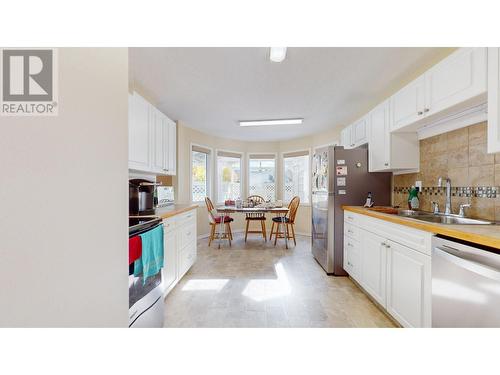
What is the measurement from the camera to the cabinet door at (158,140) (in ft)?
8.66

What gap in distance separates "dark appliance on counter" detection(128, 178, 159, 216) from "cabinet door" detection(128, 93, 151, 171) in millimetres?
233

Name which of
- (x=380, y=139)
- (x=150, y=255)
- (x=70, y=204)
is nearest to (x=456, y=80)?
(x=380, y=139)

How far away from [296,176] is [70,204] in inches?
206

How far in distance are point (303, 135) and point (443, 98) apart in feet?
11.5

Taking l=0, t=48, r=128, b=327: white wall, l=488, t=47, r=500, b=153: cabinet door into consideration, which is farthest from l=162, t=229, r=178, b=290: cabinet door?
l=488, t=47, r=500, b=153: cabinet door

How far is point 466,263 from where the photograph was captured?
110 centimetres

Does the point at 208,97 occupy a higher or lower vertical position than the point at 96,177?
higher

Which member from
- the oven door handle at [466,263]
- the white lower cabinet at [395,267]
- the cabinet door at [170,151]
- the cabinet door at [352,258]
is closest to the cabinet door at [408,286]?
the white lower cabinet at [395,267]

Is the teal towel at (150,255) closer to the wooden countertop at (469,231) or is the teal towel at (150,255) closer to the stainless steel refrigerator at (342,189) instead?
the wooden countertop at (469,231)

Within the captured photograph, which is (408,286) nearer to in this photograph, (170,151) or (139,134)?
(139,134)

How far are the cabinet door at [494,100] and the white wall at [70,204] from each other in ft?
6.34
